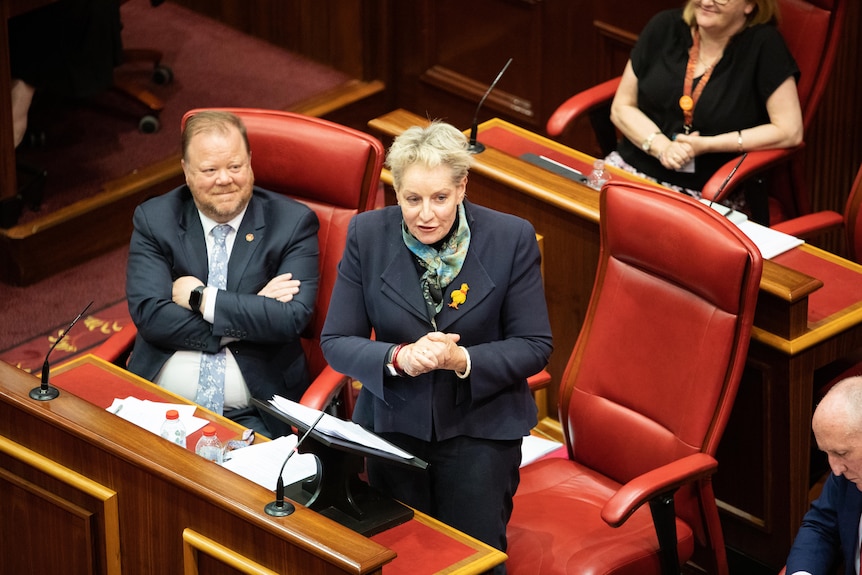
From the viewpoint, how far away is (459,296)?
9.67 feet

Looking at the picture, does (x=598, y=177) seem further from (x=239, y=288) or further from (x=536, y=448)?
(x=239, y=288)

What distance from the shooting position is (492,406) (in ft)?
9.78

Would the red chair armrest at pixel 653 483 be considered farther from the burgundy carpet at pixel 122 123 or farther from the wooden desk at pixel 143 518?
the burgundy carpet at pixel 122 123

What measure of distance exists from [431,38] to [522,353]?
305 cm

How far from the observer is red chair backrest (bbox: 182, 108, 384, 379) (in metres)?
3.61

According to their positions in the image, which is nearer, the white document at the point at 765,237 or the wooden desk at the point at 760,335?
the wooden desk at the point at 760,335

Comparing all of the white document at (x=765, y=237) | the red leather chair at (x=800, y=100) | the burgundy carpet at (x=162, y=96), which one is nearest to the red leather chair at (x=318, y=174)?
the white document at (x=765, y=237)

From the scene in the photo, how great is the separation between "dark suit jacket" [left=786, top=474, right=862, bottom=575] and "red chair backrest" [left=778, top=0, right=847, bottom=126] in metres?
1.65

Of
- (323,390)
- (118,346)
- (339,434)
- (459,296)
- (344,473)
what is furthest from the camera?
(118,346)

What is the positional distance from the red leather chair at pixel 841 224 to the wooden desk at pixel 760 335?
25 cm

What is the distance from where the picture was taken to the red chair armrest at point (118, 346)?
3.55 m

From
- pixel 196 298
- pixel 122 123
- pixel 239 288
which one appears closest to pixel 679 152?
pixel 239 288

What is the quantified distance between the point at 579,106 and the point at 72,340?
172 centimetres

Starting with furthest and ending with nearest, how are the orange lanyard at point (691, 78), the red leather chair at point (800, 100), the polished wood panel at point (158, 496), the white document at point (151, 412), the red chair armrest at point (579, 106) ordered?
the red chair armrest at point (579, 106) → the orange lanyard at point (691, 78) → the red leather chair at point (800, 100) → the white document at point (151, 412) → the polished wood panel at point (158, 496)
